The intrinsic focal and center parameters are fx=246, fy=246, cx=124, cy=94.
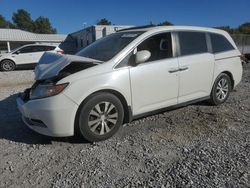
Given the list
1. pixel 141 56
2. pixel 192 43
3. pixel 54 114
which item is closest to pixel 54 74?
pixel 54 114

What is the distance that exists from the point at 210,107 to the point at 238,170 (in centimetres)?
253

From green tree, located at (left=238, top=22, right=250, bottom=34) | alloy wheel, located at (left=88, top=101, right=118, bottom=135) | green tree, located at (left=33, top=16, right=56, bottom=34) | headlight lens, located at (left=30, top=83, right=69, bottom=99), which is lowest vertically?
alloy wheel, located at (left=88, top=101, right=118, bottom=135)

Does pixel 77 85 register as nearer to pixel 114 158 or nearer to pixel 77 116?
pixel 77 116

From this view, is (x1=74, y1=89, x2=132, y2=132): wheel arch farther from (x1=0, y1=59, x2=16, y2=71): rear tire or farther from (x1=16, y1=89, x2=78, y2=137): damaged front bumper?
(x1=0, y1=59, x2=16, y2=71): rear tire

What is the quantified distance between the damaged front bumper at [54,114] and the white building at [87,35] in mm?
11836

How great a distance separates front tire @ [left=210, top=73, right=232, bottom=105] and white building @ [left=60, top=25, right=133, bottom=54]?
10219 mm

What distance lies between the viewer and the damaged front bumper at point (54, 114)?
11.0ft

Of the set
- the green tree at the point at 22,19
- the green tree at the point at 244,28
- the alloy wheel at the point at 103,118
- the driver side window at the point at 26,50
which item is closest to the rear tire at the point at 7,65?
the driver side window at the point at 26,50

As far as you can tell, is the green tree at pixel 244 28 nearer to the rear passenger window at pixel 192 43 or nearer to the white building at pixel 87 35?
the white building at pixel 87 35

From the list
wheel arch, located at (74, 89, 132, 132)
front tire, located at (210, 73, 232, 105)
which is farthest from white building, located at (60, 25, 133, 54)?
wheel arch, located at (74, 89, 132, 132)

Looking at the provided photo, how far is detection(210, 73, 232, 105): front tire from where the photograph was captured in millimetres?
5184

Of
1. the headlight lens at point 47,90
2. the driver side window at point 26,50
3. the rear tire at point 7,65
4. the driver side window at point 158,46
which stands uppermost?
the driver side window at point 26,50

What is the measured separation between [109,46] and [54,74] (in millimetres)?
1222

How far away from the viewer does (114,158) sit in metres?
3.29
